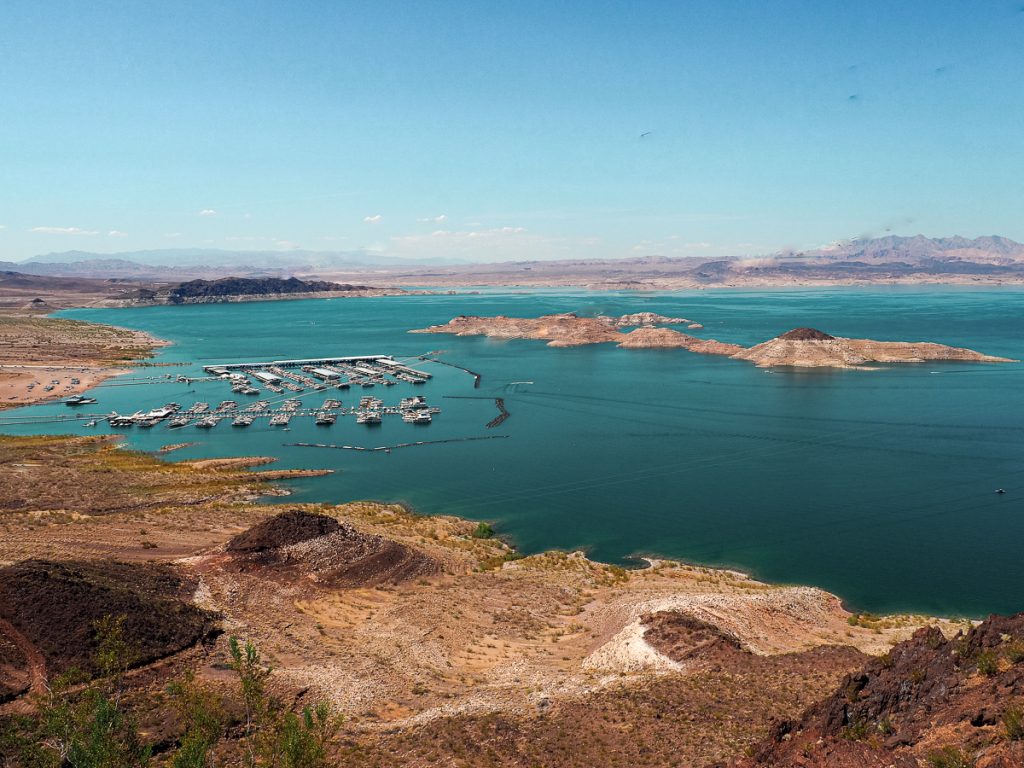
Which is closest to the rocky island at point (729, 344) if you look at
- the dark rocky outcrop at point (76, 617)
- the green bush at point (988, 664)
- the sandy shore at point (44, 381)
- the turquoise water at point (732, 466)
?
the turquoise water at point (732, 466)

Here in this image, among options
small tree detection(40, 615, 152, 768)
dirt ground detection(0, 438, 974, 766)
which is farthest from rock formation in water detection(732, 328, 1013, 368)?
small tree detection(40, 615, 152, 768)

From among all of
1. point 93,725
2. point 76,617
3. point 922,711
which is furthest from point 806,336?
point 93,725

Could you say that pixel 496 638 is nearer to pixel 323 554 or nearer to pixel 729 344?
pixel 323 554

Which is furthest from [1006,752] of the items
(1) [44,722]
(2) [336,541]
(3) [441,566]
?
(2) [336,541]

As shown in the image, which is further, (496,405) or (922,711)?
(496,405)

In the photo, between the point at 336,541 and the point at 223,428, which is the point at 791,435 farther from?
the point at 223,428

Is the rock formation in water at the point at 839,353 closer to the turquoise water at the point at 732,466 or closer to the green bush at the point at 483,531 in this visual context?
the turquoise water at the point at 732,466

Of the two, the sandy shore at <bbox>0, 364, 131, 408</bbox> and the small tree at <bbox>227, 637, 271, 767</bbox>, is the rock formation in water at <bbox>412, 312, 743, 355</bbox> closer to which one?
the sandy shore at <bbox>0, 364, 131, 408</bbox>

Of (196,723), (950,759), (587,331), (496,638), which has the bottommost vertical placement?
(496,638)
